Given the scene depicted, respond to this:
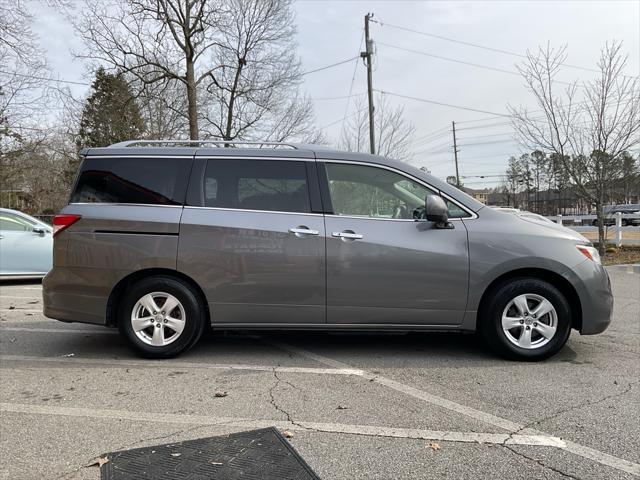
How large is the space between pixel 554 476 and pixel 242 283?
9.25 feet

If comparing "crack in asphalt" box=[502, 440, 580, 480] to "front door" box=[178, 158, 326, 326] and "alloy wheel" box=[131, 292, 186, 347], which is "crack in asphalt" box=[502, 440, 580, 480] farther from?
"alloy wheel" box=[131, 292, 186, 347]

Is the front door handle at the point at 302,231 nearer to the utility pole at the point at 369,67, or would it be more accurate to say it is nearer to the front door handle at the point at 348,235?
the front door handle at the point at 348,235

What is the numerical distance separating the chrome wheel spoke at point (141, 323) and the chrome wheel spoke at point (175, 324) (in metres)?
0.16

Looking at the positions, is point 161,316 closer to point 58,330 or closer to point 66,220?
point 66,220

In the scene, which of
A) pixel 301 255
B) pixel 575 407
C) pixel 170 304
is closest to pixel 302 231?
pixel 301 255

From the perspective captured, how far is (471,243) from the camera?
4.31 meters

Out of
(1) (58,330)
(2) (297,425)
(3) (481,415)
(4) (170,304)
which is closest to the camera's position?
(2) (297,425)

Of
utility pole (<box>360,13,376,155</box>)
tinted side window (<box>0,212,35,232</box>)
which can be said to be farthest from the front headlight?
utility pole (<box>360,13,376,155</box>)

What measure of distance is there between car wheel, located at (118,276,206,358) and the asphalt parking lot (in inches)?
6.7

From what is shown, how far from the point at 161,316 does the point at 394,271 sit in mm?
2183

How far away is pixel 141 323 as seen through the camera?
14.6 feet

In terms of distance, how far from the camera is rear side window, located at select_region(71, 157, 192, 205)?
4.51 meters

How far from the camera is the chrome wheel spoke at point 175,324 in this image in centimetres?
443

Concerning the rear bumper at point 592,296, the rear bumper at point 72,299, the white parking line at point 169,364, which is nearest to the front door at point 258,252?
the white parking line at point 169,364
